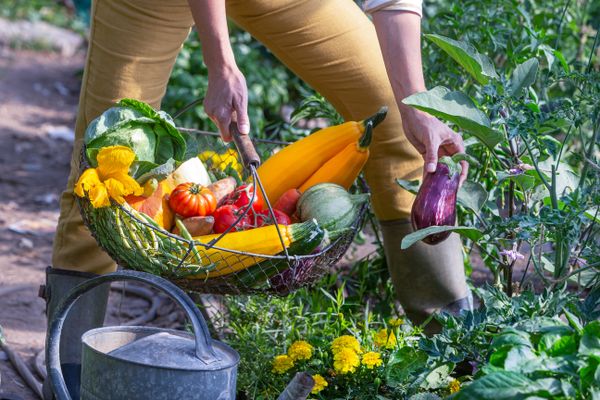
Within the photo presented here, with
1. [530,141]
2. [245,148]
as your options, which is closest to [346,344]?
[245,148]

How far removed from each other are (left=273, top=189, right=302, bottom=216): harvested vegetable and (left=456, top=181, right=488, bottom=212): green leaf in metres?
0.43

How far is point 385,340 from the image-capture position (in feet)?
8.32

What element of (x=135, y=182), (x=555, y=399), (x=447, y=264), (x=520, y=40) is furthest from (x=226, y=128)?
(x=520, y=40)

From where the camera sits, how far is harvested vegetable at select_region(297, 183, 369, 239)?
235 cm

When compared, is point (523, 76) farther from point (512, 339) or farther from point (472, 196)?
point (512, 339)

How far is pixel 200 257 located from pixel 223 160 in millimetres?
687

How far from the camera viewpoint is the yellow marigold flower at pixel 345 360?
2357 mm

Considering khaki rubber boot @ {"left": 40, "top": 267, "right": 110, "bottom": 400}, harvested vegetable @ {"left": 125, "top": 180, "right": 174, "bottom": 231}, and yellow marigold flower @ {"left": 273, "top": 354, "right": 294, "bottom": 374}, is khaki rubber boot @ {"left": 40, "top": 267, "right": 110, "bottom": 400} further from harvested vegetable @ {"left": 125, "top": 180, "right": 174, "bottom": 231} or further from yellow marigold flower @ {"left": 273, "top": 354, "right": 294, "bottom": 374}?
yellow marigold flower @ {"left": 273, "top": 354, "right": 294, "bottom": 374}

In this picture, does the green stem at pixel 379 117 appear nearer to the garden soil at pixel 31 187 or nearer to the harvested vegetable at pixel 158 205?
the harvested vegetable at pixel 158 205

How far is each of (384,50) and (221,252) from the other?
2.49ft

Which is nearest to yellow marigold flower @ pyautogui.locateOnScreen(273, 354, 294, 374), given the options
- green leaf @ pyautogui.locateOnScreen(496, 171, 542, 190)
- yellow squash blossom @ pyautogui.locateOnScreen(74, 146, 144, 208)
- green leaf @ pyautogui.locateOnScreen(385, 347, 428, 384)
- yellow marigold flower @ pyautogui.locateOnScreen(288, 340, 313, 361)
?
yellow marigold flower @ pyautogui.locateOnScreen(288, 340, 313, 361)

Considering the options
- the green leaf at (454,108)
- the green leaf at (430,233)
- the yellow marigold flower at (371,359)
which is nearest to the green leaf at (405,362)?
A: the yellow marigold flower at (371,359)

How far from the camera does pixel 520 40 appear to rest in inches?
124

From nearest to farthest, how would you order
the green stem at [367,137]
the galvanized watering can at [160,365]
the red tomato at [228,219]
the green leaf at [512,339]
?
the green leaf at [512,339] → the galvanized watering can at [160,365] → the red tomato at [228,219] → the green stem at [367,137]
